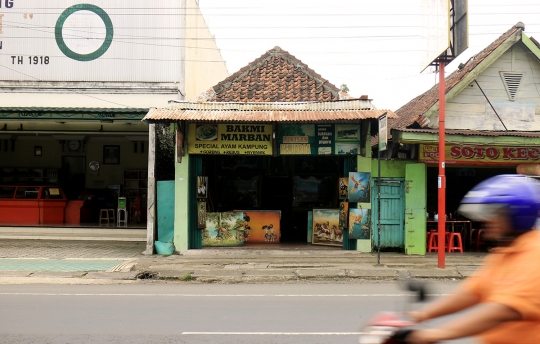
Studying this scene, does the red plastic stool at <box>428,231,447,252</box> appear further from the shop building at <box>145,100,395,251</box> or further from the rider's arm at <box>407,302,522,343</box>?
the rider's arm at <box>407,302,522,343</box>

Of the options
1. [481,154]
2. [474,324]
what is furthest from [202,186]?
[474,324]

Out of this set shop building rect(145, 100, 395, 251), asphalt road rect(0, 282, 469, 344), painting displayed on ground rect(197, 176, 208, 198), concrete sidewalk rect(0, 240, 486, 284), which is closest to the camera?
asphalt road rect(0, 282, 469, 344)

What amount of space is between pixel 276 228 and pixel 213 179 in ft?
9.61

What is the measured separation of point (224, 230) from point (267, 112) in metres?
3.69

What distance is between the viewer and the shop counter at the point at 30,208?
1855 cm

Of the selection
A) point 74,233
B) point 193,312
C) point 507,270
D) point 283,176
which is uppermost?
point 283,176

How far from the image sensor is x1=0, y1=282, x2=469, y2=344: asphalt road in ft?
21.0

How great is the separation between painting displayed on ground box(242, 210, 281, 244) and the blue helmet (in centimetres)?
1281

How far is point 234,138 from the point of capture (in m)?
14.1

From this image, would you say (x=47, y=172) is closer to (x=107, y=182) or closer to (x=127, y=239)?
(x=107, y=182)

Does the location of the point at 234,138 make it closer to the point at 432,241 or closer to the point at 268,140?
the point at 268,140

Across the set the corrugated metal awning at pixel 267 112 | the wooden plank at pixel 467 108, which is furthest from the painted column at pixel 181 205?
the wooden plank at pixel 467 108

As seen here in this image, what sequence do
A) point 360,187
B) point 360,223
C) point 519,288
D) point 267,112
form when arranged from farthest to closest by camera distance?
point 360,223 < point 360,187 < point 267,112 < point 519,288

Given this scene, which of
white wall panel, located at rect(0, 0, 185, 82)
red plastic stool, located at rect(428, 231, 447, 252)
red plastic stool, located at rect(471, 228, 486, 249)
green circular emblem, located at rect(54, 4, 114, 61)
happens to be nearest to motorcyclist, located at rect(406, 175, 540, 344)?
red plastic stool, located at rect(428, 231, 447, 252)
